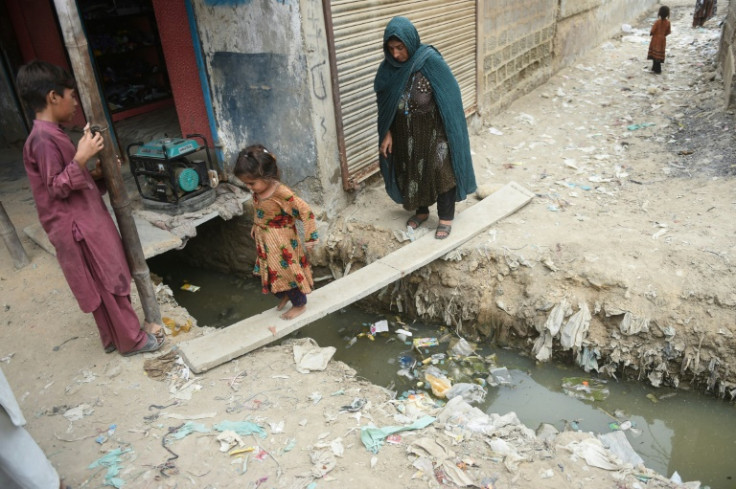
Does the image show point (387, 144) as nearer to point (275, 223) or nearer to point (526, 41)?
point (275, 223)

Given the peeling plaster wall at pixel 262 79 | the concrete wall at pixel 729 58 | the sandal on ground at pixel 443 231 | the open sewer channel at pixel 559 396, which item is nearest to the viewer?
the open sewer channel at pixel 559 396

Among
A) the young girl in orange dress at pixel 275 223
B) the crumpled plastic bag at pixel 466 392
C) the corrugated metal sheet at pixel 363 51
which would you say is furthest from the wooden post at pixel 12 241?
the crumpled plastic bag at pixel 466 392

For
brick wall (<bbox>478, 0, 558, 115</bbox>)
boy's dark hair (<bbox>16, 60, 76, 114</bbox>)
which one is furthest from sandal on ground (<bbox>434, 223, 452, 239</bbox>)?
brick wall (<bbox>478, 0, 558, 115</bbox>)

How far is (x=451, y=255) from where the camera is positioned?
13.8 feet

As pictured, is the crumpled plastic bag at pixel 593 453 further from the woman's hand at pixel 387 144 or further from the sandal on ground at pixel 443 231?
the woman's hand at pixel 387 144

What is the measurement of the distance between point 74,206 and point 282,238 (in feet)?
3.64

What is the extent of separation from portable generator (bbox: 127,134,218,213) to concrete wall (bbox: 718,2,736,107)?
5.81 m

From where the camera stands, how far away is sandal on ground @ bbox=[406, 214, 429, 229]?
14.6 ft

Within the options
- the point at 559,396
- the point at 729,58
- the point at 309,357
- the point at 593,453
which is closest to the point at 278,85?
the point at 309,357

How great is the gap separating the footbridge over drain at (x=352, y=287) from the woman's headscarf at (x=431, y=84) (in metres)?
0.44

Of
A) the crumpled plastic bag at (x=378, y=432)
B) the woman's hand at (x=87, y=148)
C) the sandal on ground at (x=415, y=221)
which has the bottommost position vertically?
the crumpled plastic bag at (x=378, y=432)

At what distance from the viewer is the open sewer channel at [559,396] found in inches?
126

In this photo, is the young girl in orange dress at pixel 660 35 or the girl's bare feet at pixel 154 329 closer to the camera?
the girl's bare feet at pixel 154 329

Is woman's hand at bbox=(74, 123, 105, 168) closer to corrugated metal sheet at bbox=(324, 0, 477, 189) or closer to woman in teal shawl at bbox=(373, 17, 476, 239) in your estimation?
woman in teal shawl at bbox=(373, 17, 476, 239)
